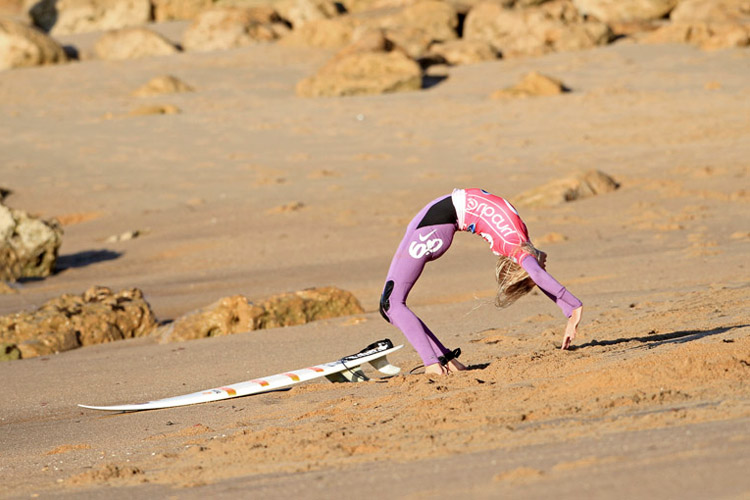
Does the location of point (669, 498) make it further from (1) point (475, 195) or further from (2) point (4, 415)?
(2) point (4, 415)

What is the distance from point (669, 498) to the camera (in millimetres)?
2965

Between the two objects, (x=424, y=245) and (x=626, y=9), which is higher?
(x=424, y=245)

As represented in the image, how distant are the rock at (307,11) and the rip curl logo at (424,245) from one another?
82.9 ft

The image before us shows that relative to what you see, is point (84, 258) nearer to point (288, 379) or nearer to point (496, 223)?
point (288, 379)

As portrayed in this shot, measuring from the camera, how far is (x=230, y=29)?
2817 cm

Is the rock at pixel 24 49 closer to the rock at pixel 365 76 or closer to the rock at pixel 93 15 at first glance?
the rock at pixel 93 15

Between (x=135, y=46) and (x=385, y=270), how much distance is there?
19633 mm

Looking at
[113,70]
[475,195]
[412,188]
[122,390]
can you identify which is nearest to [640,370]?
[475,195]

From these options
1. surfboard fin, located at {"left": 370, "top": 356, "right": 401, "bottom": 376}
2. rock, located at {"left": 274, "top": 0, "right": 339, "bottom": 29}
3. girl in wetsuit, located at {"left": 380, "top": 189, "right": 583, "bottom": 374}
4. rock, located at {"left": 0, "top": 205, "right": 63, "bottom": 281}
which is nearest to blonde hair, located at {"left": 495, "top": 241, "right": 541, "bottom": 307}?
girl in wetsuit, located at {"left": 380, "top": 189, "right": 583, "bottom": 374}

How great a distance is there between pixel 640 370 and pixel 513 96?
594 inches

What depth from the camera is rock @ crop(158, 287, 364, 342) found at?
806 centimetres

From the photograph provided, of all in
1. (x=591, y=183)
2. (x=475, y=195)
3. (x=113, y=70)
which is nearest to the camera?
(x=475, y=195)

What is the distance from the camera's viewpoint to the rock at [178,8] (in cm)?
3453

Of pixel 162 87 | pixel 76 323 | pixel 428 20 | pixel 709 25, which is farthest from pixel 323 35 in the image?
pixel 76 323
